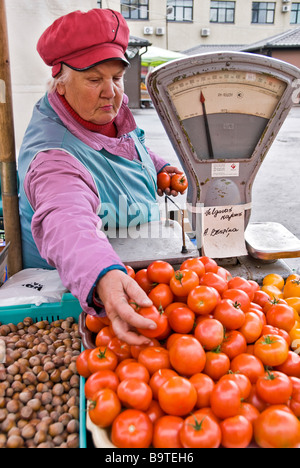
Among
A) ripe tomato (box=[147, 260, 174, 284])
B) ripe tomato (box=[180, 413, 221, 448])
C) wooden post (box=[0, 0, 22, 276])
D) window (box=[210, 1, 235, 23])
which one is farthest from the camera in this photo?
window (box=[210, 1, 235, 23])

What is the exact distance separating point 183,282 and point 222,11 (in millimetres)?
29216

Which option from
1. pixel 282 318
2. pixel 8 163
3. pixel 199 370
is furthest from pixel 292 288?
pixel 8 163

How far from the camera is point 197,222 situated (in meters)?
1.68

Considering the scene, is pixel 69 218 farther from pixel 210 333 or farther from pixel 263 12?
pixel 263 12

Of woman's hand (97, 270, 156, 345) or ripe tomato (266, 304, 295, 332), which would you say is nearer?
woman's hand (97, 270, 156, 345)

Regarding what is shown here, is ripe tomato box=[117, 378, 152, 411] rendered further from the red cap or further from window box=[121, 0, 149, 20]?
window box=[121, 0, 149, 20]

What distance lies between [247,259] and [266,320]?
52 centimetres

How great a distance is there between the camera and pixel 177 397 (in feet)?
3.08

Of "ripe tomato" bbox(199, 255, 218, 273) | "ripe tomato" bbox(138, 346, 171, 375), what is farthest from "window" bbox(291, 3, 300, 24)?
"ripe tomato" bbox(138, 346, 171, 375)

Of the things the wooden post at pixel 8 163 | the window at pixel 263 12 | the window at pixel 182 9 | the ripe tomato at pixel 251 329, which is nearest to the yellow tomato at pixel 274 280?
the ripe tomato at pixel 251 329

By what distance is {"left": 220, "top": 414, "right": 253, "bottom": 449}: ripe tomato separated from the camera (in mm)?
895

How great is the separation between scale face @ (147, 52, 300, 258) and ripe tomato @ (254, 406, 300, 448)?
85cm
